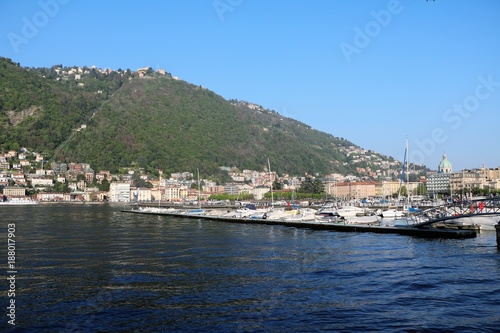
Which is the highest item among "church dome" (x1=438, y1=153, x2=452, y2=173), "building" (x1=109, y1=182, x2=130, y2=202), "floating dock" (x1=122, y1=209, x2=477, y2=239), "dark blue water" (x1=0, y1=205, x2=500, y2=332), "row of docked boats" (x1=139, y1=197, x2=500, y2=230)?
"church dome" (x1=438, y1=153, x2=452, y2=173)

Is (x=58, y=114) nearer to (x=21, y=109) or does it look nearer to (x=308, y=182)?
(x=21, y=109)

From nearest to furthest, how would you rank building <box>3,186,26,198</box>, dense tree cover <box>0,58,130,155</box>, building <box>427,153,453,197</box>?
1. building <box>3,186,26,198</box>
2. building <box>427,153,453,197</box>
3. dense tree cover <box>0,58,130,155</box>

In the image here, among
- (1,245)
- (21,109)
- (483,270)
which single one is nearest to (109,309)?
(483,270)

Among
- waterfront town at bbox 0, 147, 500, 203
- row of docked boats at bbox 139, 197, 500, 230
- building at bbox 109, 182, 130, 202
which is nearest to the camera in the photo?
row of docked boats at bbox 139, 197, 500, 230

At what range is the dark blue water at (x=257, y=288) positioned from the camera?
44.4 feet

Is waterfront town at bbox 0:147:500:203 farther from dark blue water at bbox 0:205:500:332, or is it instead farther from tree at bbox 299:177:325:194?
dark blue water at bbox 0:205:500:332

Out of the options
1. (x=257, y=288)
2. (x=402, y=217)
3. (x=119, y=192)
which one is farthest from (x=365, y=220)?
(x=119, y=192)

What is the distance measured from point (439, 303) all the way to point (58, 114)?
19206 cm

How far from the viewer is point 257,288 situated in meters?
17.4

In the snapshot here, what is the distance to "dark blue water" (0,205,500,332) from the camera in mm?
13539

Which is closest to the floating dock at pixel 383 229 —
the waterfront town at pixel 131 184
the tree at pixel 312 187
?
the tree at pixel 312 187

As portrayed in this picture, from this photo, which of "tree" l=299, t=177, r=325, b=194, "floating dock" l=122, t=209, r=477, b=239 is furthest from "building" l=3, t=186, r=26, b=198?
"floating dock" l=122, t=209, r=477, b=239

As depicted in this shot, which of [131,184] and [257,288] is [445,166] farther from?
[257,288]

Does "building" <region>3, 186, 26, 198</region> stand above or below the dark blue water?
above
